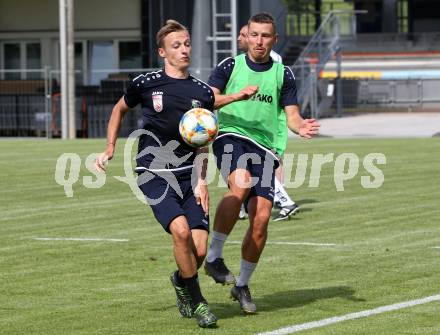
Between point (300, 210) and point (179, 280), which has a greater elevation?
point (179, 280)

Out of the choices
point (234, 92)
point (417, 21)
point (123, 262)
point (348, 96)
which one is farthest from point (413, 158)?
point (417, 21)

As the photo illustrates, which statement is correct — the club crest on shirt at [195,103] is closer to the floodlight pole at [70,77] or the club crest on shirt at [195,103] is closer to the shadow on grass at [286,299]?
the shadow on grass at [286,299]

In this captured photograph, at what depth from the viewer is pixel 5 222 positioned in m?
15.4

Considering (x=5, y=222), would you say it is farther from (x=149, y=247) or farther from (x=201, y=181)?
(x=201, y=181)

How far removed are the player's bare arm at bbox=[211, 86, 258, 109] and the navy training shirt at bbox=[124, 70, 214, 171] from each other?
9 cm

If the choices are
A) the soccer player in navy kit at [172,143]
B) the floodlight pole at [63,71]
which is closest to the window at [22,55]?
the floodlight pole at [63,71]

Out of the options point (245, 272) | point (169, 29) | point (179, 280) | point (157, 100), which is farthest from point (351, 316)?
point (169, 29)

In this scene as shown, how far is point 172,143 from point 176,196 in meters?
0.39

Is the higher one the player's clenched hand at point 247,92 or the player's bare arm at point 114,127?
the player's clenched hand at point 247,92

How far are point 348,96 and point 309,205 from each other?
34977 mm

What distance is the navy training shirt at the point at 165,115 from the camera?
911 centimetres

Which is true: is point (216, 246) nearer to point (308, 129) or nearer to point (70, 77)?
point (308, 129)

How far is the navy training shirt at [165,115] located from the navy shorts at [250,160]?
0.61m

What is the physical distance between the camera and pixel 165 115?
9125 millimetres
